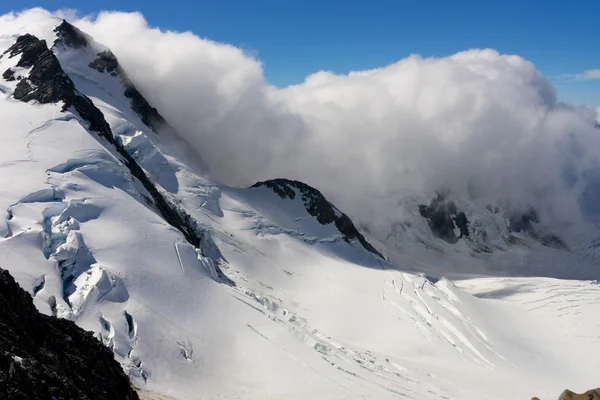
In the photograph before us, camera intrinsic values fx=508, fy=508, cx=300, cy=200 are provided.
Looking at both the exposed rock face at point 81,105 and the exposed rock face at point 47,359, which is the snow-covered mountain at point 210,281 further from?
the exposed rock face at point 47,359

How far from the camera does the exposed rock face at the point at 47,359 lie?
22875mm

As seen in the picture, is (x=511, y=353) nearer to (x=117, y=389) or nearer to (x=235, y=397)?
(x=235, y=397)

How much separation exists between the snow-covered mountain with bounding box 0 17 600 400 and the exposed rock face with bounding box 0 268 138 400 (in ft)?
43.0

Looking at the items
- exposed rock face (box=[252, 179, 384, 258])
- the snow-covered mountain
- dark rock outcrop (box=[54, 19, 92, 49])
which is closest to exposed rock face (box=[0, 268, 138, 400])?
the snow-covered mountain

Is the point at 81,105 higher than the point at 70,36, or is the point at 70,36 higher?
the point at 70,36

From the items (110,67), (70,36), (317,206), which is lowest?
(317,206)

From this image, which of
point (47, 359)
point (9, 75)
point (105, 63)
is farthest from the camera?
point (105, 63)

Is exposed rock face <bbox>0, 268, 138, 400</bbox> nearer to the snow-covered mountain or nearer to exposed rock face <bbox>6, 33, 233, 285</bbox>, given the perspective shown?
the snow-covered mountain

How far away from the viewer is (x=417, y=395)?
63781 millimetres

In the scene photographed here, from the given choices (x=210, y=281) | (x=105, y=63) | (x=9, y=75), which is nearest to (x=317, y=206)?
(x=210, y=281)

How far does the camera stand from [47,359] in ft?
93.2

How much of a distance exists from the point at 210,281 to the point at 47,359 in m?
40.9

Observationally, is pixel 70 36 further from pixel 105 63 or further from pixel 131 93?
pixel 131 93

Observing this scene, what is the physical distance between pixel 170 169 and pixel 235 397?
7646 cm
